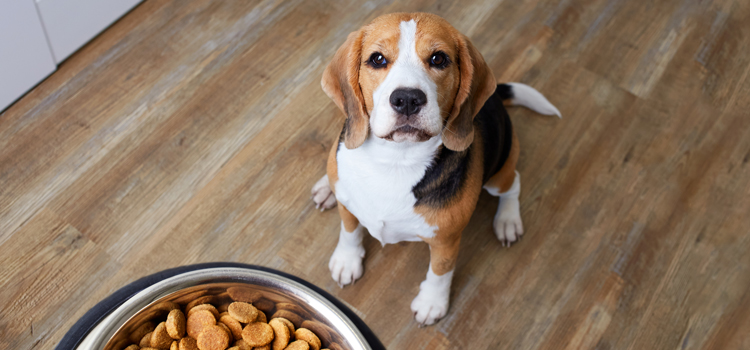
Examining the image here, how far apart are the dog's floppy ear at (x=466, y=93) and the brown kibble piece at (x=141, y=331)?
1015 mm

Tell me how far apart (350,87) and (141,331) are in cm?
93

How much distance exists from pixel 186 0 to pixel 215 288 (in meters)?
2.11

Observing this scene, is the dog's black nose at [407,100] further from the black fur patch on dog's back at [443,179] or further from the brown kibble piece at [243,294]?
the brown kibble piece at [243,294]

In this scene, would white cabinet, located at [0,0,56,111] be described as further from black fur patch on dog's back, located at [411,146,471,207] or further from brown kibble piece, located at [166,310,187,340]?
black fur patch on dog's back, located at [411,146,471,207]

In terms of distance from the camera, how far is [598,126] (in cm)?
286

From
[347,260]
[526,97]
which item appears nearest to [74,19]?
[347,260]

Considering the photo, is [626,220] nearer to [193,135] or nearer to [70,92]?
[193,135]

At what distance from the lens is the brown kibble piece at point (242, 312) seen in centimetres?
165

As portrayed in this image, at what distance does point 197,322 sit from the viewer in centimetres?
164

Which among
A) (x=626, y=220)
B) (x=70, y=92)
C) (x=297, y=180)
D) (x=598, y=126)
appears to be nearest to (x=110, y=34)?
(x=70, y=92)

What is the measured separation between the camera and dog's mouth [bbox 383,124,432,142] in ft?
4.99

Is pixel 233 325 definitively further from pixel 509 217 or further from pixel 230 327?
pixel 509 217

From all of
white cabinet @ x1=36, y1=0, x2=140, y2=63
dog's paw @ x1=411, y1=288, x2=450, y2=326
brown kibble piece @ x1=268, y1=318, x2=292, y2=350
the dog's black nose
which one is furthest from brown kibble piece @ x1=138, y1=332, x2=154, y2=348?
white cabinet @ x1=36, y1=0, x2=140, y2=63

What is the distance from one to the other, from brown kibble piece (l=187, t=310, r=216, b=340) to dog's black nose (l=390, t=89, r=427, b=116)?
832mm
